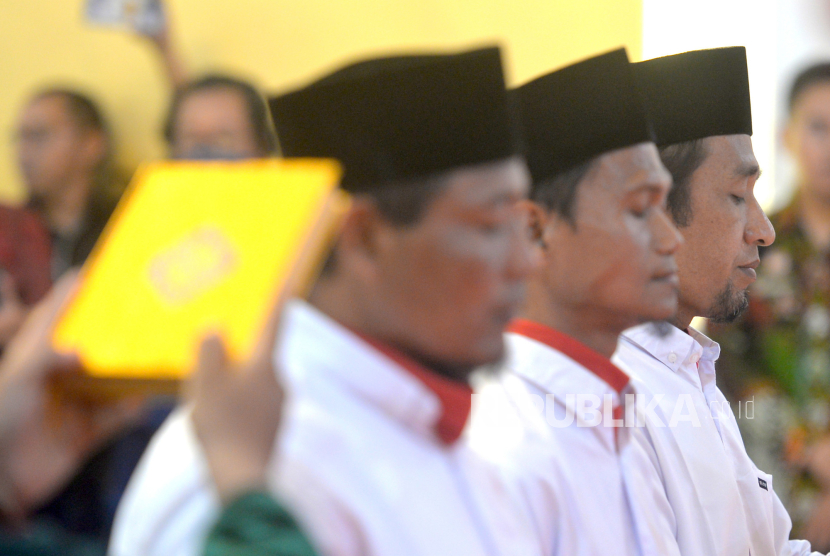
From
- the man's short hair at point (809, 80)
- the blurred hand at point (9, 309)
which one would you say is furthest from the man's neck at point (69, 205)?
the man's short hair at point (809, 80)

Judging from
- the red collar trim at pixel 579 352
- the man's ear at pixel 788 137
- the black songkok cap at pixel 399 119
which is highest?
the black songkok cap at pixel 399 119

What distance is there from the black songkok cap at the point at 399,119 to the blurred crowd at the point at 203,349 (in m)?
0.06

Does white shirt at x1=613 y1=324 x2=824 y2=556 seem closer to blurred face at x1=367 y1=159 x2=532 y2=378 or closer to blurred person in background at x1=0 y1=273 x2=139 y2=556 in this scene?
blurred face at x1=367 y1=159 x2=532 y2=378

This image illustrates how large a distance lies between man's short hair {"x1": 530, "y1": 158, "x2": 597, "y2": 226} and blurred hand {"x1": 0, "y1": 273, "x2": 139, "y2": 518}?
848 millimetres

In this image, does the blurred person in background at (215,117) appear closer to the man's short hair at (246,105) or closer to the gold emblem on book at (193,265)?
the man's short hair at (246,105)

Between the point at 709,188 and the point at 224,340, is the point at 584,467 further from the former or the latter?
the point at 224,340

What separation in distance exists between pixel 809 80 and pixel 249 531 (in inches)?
94.6

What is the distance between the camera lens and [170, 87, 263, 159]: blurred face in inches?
74.7

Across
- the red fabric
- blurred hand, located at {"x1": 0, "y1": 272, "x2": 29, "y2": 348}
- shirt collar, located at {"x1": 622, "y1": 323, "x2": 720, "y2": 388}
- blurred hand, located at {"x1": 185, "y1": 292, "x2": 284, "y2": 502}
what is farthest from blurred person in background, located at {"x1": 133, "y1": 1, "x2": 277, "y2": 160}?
blurred hand, located at {"x1": 185, "y1": 292, "x2": 284, "y2": 502}

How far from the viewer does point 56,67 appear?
2098 mm

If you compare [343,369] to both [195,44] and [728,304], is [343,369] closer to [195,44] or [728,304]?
[728,304]

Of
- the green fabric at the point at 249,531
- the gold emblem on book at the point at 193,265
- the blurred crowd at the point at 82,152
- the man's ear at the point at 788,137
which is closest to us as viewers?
the green fabric at the point at 249,531

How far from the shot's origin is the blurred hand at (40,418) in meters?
0.80

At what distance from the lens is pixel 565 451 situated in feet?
4.83
